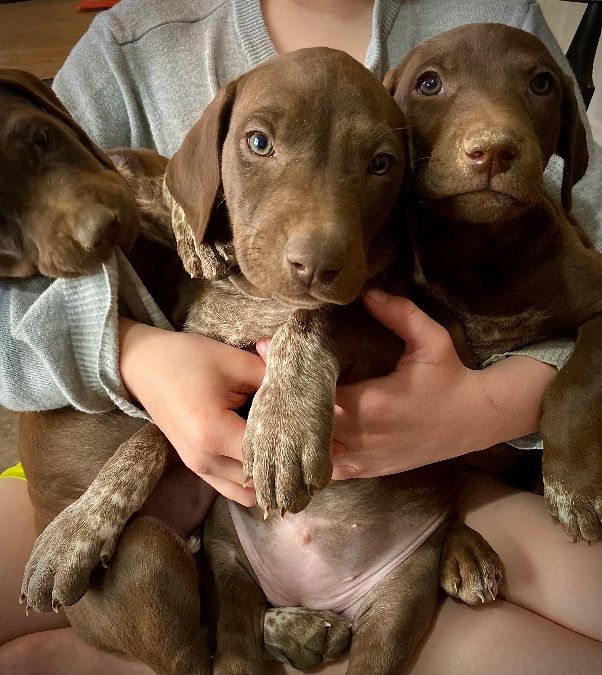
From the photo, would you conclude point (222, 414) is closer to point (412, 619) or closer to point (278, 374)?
point (278, 374)

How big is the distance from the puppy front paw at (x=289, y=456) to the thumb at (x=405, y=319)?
0.39 metres

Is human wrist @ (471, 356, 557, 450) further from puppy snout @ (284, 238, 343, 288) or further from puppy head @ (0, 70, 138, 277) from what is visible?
puppy head @ (0, 70, 138, 277)

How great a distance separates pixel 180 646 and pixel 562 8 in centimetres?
582

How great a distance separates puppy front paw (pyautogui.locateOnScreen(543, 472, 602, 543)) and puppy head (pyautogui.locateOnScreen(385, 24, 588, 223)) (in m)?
0.77

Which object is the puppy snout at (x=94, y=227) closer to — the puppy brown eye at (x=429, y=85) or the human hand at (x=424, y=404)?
the human hand at (x=424, y=404)

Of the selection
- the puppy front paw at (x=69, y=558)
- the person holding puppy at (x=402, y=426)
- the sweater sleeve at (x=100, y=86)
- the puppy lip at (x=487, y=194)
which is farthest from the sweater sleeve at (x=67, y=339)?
the puppy lip at (x=487, y=194)

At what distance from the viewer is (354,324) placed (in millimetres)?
1958

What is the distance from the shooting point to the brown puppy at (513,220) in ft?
5.75

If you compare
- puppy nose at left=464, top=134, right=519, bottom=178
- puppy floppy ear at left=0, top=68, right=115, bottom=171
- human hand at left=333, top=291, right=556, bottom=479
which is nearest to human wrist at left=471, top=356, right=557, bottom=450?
human hand at left=333, top=291, right=556, bottom=479

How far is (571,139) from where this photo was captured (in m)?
2.10

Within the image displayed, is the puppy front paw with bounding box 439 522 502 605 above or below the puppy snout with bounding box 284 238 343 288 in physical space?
below

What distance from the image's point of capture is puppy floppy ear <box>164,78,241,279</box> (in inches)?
73.4

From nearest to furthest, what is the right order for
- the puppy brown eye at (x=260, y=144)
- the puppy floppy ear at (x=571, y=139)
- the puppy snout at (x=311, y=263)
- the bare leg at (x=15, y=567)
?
the puppy snout at (x=311, y=263) → the puppy brown eye at (x=260, y=144) → the puppy floppy ear at (x=571, y=139) → the bare leg at (x=15, y=567)

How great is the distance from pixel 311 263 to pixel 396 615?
3.56ft
